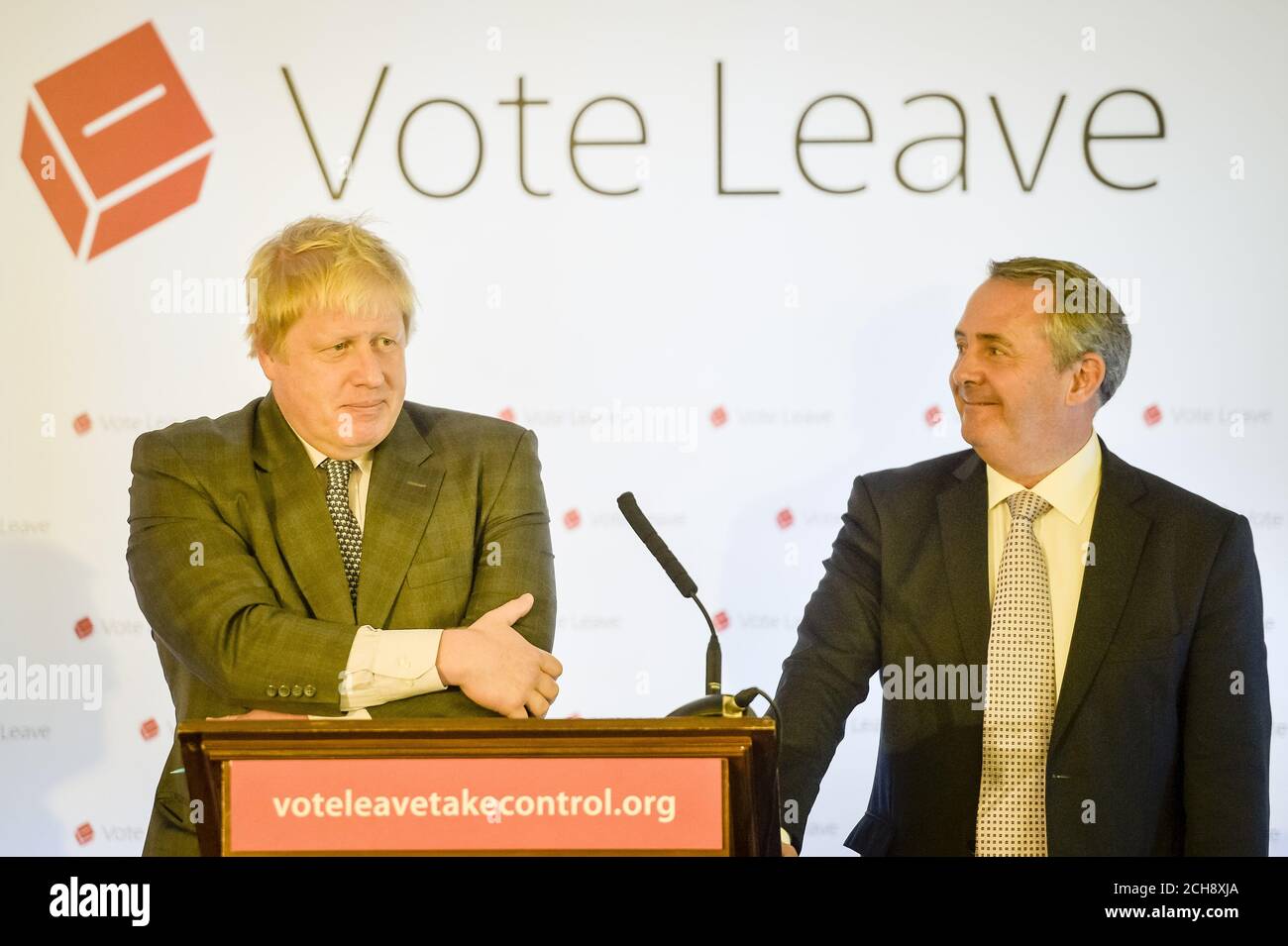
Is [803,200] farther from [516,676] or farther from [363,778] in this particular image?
[363,778]

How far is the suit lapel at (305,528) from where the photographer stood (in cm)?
355

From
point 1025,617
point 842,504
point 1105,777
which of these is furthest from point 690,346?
point 1105,777

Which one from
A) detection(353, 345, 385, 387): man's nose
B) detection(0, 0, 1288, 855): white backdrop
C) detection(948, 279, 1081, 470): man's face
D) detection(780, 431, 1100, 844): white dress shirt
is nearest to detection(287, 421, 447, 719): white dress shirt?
detection(353, 345, 385, 387): man's nose

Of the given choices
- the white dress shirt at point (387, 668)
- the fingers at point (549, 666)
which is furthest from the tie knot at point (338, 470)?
the fingers at point (549, 666)

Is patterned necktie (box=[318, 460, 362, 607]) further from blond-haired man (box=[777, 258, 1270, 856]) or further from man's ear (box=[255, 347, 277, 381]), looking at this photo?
blond-haired man (box=[777, 258, 1270, 856])

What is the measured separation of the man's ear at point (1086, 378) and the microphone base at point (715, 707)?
1488mm

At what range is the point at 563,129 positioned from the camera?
177 inches

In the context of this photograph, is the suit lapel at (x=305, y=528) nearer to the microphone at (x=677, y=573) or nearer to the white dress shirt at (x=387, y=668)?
the white dress shirt at (x=387, y=668)

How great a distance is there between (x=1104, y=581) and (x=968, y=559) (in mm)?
306

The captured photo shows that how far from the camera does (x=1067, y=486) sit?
371 centimetres

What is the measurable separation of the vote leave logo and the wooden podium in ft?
7.65

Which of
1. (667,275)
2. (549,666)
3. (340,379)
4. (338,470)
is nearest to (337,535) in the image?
(338,470)

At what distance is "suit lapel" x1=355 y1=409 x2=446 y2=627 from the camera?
359 centimetres

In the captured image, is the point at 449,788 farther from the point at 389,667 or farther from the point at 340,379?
the point at 340,379
